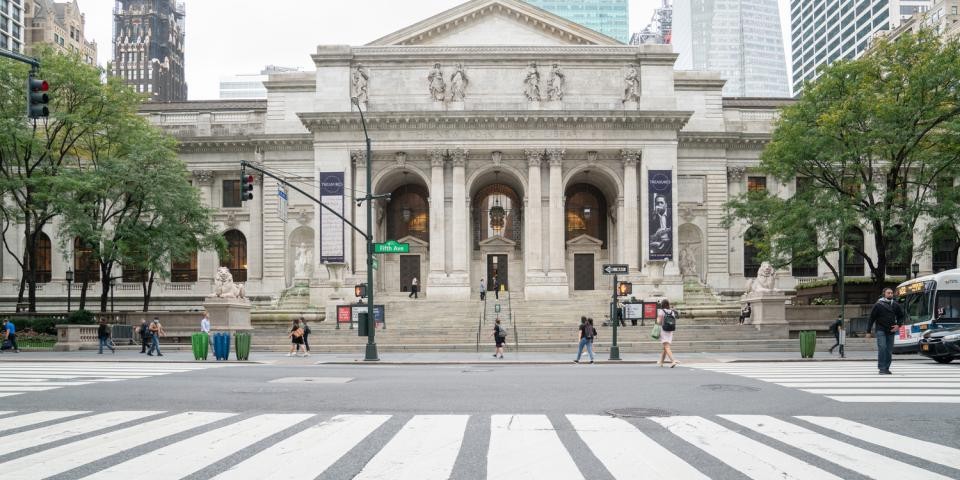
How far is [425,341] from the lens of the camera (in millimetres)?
36969

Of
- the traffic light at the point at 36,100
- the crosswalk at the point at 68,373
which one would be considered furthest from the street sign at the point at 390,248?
the traffic light at the point at 36,100

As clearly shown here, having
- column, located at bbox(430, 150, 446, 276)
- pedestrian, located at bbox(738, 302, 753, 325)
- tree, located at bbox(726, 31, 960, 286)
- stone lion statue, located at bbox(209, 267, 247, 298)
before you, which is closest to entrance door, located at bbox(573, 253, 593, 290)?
column, located at bbox(430, 150, 446, 276)

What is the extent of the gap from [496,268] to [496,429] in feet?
157

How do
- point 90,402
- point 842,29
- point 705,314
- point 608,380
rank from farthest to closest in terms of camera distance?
point 842,29 < point 705,314 < point 608,380 < point 90,402

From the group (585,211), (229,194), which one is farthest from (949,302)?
(229,194)

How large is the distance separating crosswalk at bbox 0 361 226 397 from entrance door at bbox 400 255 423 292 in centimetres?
3252

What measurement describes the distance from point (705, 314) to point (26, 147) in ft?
127

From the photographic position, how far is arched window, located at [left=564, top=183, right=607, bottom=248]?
60.1 meters

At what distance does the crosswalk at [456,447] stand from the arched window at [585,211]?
1919 inches

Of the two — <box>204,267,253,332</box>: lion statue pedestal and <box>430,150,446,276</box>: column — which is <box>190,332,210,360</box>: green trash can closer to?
<box>204,267,253,332</box>: lion statue pedestal

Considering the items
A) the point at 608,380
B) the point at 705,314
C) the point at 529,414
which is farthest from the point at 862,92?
the point at 529,414

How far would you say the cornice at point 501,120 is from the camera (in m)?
52.5

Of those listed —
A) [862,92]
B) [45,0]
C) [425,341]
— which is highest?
[45,0]

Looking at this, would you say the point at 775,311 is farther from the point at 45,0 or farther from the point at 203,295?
the point at 45,0
